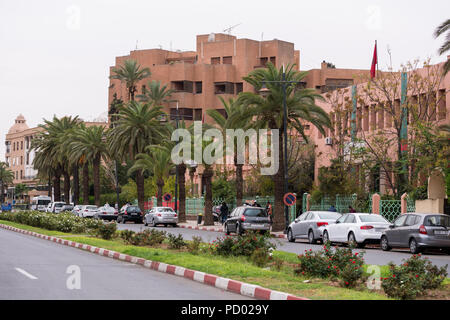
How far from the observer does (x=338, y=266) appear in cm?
1455

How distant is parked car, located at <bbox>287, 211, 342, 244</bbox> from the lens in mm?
31145

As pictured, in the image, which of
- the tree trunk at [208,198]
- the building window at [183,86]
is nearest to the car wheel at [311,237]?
the tree trunk at [208,198]

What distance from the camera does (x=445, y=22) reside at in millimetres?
30234

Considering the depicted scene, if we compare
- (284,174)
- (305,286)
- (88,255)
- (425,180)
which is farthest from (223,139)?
(305,286)

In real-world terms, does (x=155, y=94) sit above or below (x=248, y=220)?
above

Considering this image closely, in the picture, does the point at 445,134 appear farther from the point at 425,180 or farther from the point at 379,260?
the point at 379,260

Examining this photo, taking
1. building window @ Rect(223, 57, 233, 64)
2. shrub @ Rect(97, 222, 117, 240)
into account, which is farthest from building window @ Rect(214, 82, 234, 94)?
shrub @ Rect(97, 222, 117, 240)

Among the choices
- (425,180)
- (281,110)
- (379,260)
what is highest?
(281,110)

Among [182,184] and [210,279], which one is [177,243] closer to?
[210,279]

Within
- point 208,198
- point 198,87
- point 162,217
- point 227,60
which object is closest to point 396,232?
point 162,217

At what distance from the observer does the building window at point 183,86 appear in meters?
102

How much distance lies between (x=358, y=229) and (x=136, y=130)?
1360 inches

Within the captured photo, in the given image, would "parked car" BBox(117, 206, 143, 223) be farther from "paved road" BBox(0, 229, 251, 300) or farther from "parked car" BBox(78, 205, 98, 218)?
"paved road" BBox(0, 229, 251, 300)
